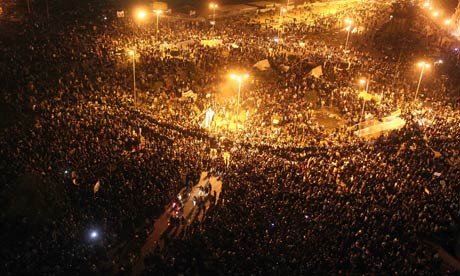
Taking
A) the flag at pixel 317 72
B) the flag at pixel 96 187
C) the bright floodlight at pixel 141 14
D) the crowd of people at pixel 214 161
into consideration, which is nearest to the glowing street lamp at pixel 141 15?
the bright floodlight at pixel 141 14

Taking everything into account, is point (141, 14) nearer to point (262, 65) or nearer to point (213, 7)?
point (213, 7)

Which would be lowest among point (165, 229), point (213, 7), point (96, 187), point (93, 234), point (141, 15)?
point (165, 229)

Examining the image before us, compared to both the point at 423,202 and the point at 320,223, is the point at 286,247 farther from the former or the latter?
the point at 423,202

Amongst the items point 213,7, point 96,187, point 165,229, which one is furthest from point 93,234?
point 213,7

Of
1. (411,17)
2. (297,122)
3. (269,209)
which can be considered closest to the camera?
(269,209)

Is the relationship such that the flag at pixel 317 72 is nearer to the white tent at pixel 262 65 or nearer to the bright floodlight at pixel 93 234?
the white tent at pixel 262 65

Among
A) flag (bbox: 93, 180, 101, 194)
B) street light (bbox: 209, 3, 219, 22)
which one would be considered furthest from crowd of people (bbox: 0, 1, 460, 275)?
street light (bbox: 209, 3, 219, 22)

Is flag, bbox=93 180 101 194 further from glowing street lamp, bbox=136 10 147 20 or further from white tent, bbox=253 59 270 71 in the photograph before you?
glowing street lamp, bbox=136 10 147 20

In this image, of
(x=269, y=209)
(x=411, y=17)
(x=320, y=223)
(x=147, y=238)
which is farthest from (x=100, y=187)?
(x=411, y=17)
